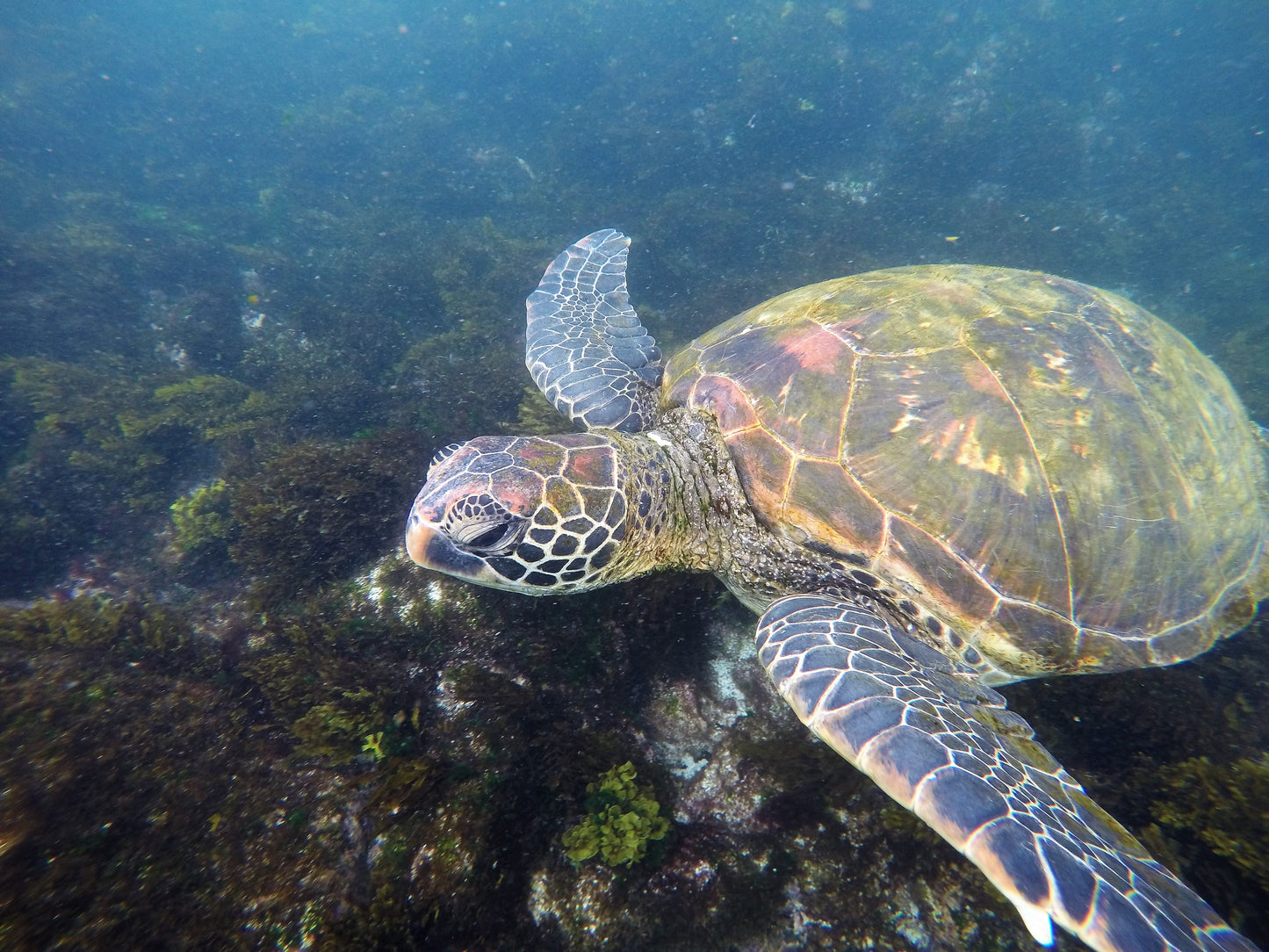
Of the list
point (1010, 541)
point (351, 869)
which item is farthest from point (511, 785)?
point (1010, 541)

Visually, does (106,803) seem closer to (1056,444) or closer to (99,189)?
(1056,444)

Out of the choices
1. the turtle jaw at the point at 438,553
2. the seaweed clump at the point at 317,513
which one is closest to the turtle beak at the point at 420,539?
the turtle jaw at the point at 438,553

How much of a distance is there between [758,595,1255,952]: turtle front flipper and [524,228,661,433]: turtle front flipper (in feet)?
5.95

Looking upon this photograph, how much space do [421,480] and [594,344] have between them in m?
1.61

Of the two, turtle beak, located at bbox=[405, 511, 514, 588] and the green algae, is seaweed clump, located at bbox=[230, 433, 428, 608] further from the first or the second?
turtle beak, located at bbox=[405, 511, 514, 588]

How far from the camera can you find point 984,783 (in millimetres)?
1415

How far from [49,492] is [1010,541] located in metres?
7.06

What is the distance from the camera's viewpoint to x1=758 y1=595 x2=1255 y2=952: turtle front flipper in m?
1.19

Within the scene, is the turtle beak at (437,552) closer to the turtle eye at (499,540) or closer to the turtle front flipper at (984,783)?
the turtle eye at (499,540)

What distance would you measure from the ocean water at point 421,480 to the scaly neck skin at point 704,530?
1.01 feet

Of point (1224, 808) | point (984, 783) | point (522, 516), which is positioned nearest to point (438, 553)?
point (522, 516)

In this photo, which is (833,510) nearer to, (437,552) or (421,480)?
(437,552)

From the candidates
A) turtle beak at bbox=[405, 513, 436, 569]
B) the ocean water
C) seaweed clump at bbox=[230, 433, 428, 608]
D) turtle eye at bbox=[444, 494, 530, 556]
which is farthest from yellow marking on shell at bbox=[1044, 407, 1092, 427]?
seaweed clump at bbox=[230, 433, 428, 608]

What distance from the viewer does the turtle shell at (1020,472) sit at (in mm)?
2066
